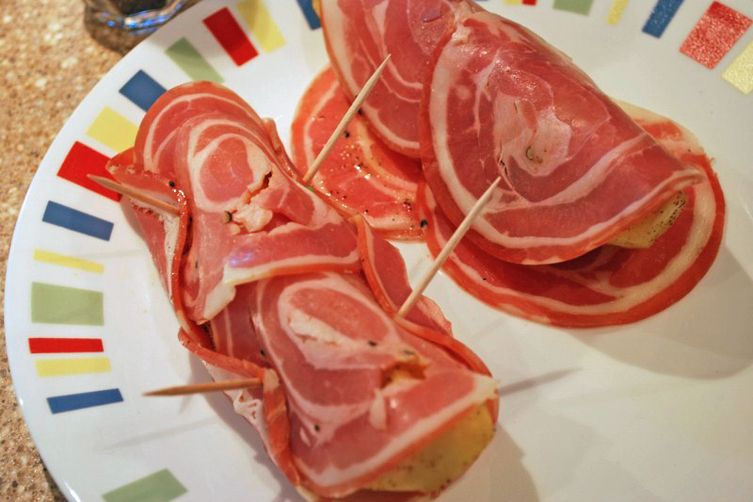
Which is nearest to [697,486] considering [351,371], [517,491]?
[517,491]

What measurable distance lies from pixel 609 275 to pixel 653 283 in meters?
0.12

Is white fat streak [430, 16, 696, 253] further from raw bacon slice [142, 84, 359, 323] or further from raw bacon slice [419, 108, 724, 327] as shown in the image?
raw bacon slice [142, 84, 359, 323]

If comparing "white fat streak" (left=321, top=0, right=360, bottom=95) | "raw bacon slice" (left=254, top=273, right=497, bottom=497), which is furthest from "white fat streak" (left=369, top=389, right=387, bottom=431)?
"white fat streak" (left=321, top=0, right=360, bottom=95)

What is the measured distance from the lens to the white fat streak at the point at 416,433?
51.2 inches

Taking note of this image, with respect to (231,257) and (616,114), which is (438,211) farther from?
(231,257)

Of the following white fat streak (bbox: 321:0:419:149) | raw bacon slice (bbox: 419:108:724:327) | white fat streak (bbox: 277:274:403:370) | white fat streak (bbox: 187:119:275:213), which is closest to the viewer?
white fat streak (bbox: 277:274:403:370)

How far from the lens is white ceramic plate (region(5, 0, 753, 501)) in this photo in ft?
5.32

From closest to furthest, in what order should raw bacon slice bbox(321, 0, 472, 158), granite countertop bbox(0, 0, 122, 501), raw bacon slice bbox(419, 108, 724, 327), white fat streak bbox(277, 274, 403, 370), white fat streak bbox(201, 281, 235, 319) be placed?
1. white fat streak bbox(277, 274, 403, 370)
2. white fat streak bbox(201, 281, 235, 319)
3. raw bacon slice bbox(419, 108, 724, 327)
4. raw bacon slice bbox(321, 0, 472, 158)
5. granite countertop bbox(0, 0, 122, 501)

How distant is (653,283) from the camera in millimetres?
1896

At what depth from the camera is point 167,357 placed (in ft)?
6.11

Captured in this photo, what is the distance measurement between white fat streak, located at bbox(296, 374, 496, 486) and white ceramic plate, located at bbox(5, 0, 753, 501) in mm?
340

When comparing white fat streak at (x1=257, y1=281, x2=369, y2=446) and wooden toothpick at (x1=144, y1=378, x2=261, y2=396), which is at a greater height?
white fat streak at (x1=257, y1=281, x2=369, y2=446)

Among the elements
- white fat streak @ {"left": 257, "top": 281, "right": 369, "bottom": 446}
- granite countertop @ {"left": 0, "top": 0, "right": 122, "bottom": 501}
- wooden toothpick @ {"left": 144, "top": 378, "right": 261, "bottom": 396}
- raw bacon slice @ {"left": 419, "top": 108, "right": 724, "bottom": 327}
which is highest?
raw bacon slice @ {"left": 419, "top": 108, "right": 724, "bottom": 327}

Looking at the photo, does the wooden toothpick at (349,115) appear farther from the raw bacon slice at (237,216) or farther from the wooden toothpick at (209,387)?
the wooden toothpick at (209,387)
